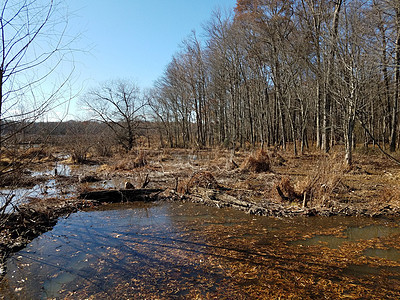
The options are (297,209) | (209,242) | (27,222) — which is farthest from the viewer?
(297,209)

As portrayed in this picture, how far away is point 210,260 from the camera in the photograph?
4.86 meters

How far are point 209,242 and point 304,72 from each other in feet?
74.5

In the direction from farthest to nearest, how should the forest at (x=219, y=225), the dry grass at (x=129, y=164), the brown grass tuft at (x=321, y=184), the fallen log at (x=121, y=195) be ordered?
the dry grass at (x=129, y=164) → the fallen log at (x=121, y=195) → the brown grass tuft at (x=321, y=184) → the forest at (x=219, y=225)

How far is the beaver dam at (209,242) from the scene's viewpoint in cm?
400

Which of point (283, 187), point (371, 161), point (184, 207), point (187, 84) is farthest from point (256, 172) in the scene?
point (187, 84)

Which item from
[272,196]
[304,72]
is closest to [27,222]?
[272,196]

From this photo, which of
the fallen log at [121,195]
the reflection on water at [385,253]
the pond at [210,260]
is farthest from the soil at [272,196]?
the reflection on water at [385,253]

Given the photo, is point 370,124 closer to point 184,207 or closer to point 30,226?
point 184,207

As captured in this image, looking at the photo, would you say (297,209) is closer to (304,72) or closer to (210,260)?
(210,260)

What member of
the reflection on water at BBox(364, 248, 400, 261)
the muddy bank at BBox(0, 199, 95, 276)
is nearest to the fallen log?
the muddy bank at BBox(0, 199, 95, 276)

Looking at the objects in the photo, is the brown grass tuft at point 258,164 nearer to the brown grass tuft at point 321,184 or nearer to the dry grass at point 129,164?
the brown grass tuft at point 321,184

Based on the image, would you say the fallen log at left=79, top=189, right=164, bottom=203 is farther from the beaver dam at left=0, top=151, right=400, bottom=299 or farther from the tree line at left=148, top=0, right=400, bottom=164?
the tree line at left=148, top=0, right=400, bottom=164

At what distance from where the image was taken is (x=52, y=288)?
161 inches

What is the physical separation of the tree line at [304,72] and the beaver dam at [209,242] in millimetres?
2516
